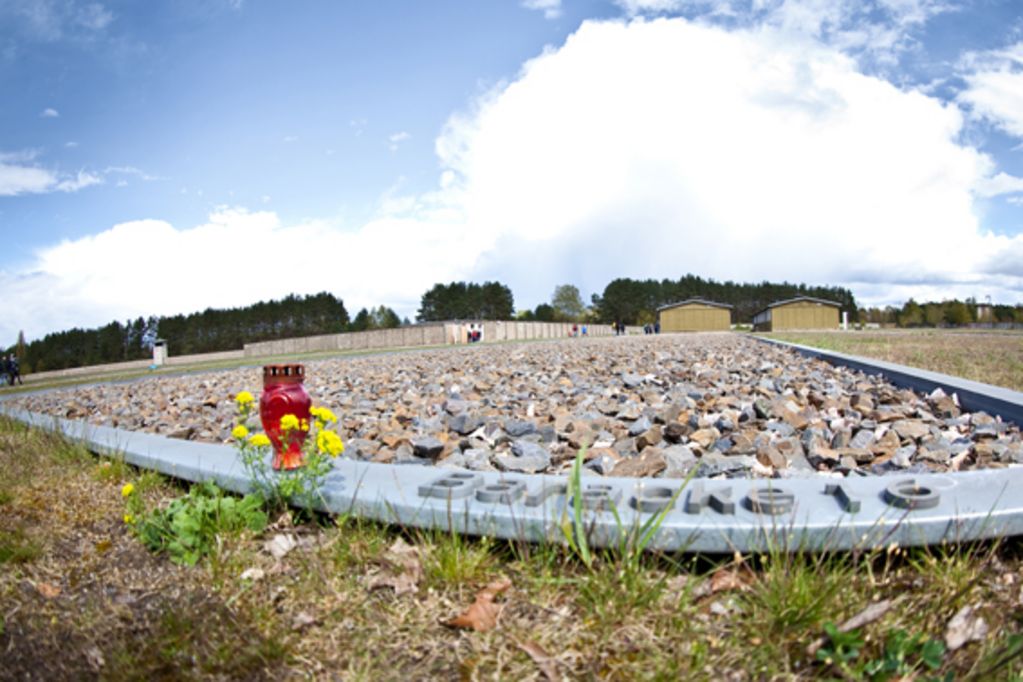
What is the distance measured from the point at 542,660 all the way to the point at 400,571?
52 centimetres

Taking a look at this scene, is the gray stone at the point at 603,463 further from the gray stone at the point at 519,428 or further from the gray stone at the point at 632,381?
the gray stone at the point at 632,381

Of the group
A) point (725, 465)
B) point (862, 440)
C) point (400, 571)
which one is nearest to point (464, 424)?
point (725, 465)

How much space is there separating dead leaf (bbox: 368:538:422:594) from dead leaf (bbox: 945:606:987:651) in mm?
1245

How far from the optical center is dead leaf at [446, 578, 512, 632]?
1.44m

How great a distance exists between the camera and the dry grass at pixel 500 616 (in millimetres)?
1328

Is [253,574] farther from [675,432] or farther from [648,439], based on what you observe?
[675,432]

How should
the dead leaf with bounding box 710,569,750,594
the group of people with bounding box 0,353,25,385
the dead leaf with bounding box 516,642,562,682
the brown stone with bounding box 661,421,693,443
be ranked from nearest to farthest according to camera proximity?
the dead leaf with bounding box 516,642,562,682, the dead leaf with bounding box 710,569,750,594, the brown stone with bounding box 661,421,693,443, the group of people with bounding box 0,353,25,385

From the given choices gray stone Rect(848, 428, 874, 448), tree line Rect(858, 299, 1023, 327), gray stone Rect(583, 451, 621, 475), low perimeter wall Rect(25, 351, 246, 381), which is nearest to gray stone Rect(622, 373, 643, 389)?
gray stone Rect(848, 428, 874, 448)

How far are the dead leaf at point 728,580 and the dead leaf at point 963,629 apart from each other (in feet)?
1.38

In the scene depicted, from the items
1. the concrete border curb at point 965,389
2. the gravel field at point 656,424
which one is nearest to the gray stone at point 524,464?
the gravel field at point 656,424

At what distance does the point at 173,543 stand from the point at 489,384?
4.03m

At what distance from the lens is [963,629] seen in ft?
4.46

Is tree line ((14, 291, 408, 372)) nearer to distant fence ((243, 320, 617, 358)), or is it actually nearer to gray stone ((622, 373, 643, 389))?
distant fence ((243, 320, 617, 358))

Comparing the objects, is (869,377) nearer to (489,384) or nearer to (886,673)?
(489,384)
